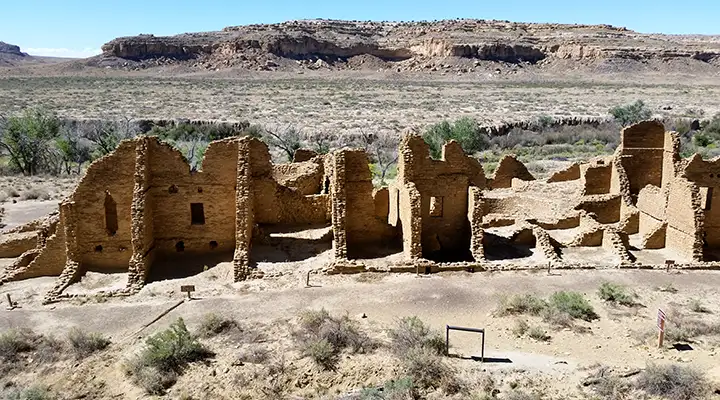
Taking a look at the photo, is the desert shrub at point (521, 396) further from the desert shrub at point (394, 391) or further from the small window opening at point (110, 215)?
the small window opening at point (110, 215)

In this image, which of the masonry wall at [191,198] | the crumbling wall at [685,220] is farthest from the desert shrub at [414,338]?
the crumbling wall at [685,220]

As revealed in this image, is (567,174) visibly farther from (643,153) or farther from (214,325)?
(214,325)

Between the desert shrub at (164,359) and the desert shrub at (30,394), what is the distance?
1.56m

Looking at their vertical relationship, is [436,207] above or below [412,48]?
below

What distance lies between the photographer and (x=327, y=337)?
1291 centimetres

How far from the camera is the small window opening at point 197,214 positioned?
738 inches

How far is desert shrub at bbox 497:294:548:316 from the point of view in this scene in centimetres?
1436

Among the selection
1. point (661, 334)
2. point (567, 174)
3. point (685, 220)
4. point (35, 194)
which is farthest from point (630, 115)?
point (35, 194)

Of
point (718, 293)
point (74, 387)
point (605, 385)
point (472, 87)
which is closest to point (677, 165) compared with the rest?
point (718, 293)

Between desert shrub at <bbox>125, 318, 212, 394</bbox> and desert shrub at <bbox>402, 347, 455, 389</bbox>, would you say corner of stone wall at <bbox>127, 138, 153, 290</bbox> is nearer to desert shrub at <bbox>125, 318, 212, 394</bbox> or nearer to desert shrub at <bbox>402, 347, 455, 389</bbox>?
desert shrub at <bbox>125, 318, 212, 394</bbox>

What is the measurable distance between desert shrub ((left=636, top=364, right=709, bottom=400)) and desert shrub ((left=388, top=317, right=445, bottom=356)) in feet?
13.3

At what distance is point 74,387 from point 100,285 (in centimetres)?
558

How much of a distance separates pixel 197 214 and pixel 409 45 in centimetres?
10875

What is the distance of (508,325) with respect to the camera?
13836mm
